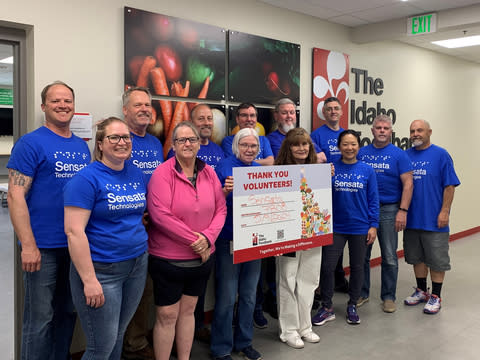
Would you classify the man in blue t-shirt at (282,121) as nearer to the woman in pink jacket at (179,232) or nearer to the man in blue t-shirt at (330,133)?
the man in blue t-shirt at (330,133)

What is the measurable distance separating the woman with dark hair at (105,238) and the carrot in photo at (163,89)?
1.11 metres

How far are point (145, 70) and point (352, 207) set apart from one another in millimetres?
1836

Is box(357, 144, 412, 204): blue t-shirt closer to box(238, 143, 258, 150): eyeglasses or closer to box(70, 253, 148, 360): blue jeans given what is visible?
box(238, 143, 258, 150): eyeglasses

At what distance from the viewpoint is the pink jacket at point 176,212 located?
2213mm

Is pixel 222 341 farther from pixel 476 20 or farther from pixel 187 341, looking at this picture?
pixel 476 20

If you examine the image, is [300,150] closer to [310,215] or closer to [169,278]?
[310,215]

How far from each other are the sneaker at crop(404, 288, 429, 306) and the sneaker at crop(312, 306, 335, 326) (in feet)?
2.85

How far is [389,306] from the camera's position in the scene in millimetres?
3783

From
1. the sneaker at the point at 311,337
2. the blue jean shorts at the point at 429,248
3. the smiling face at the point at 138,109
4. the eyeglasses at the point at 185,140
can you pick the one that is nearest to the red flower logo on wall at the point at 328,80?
the blue jean shorts at the point at 429,248

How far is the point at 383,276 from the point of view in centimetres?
384

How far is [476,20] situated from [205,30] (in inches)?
96.9

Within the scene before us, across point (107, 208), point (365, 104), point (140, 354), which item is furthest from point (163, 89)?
point (365, 104)

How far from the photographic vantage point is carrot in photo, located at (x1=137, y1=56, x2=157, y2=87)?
A: 3.02 metres

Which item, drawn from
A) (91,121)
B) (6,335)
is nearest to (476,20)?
(91,121)
